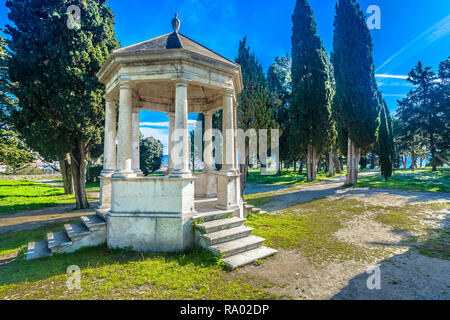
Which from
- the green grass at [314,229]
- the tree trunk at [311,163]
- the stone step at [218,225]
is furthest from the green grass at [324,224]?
the tree trunk at [311,163]

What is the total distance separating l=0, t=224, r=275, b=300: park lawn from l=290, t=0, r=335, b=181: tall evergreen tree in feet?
60.0

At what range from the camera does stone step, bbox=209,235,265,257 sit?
14.5 ft

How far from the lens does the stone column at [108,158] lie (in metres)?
6.69

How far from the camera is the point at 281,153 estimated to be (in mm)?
27734

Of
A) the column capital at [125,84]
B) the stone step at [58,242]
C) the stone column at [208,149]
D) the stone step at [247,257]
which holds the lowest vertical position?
the stone step at [247,257]

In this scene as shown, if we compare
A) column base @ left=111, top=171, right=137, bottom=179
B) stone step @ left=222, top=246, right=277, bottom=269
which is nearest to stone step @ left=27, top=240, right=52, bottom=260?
column base @ left=111, top=171, right=137, bottom=179

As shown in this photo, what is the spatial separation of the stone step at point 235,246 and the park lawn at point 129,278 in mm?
191

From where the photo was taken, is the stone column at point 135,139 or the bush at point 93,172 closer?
the stone column at point 135,139

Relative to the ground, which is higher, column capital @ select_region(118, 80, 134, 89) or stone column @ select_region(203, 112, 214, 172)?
column capital @ select_region(118, 80, 134, 89)

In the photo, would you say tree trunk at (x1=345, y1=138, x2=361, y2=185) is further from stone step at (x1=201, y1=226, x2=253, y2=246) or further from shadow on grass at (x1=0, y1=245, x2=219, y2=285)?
shadow on grass at (x1=0, y1=245, x2=219, y2=285)

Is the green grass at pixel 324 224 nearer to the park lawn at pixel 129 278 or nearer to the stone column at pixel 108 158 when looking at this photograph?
the park lawn at pixel 129 278

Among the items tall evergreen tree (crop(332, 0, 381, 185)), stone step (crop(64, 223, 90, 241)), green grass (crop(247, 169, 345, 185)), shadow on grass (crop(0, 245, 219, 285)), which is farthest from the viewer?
green grass (crop(247, 169, 345, 185))

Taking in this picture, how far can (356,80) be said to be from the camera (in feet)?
51.9
